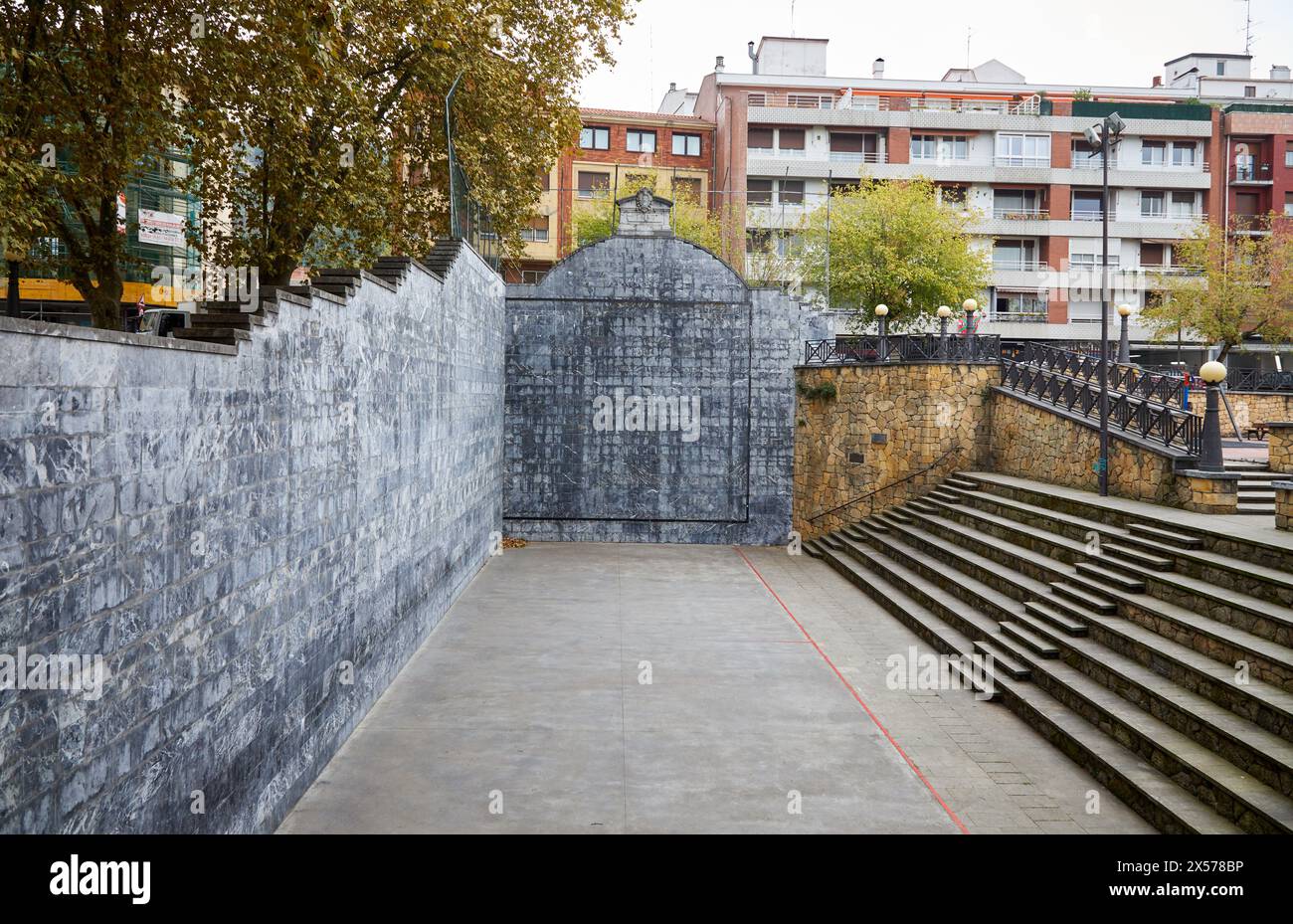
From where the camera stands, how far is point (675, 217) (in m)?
32.4

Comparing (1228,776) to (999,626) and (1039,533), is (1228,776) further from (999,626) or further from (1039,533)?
(1039,533)

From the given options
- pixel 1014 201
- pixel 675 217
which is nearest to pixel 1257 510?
pixel 675 217

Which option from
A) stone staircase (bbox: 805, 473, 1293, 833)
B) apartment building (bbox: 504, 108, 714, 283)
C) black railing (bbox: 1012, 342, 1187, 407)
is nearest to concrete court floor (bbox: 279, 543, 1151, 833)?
stone staircase (bbox: 805, 473, 1293, 833)

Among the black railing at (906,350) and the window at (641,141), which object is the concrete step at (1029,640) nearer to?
the black railing at (906,350)

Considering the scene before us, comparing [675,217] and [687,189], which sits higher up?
[687,189]

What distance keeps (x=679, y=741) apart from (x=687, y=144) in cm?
3938

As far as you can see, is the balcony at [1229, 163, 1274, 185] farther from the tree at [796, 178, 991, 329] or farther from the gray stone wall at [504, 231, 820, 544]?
the gray stone wall at [504, 231, 820, 544]

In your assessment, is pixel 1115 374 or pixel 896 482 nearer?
pixel 1115 374

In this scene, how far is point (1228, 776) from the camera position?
7.38m

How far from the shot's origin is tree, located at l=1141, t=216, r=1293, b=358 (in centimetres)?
3384

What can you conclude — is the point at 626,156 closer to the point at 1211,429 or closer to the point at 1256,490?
the point at 1211,429

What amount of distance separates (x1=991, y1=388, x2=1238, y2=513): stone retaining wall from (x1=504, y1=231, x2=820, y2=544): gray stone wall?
18.0 ft

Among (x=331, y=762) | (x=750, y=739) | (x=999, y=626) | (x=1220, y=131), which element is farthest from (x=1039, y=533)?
(x=1220, y=131)

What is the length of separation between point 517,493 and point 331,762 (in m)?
14.5
